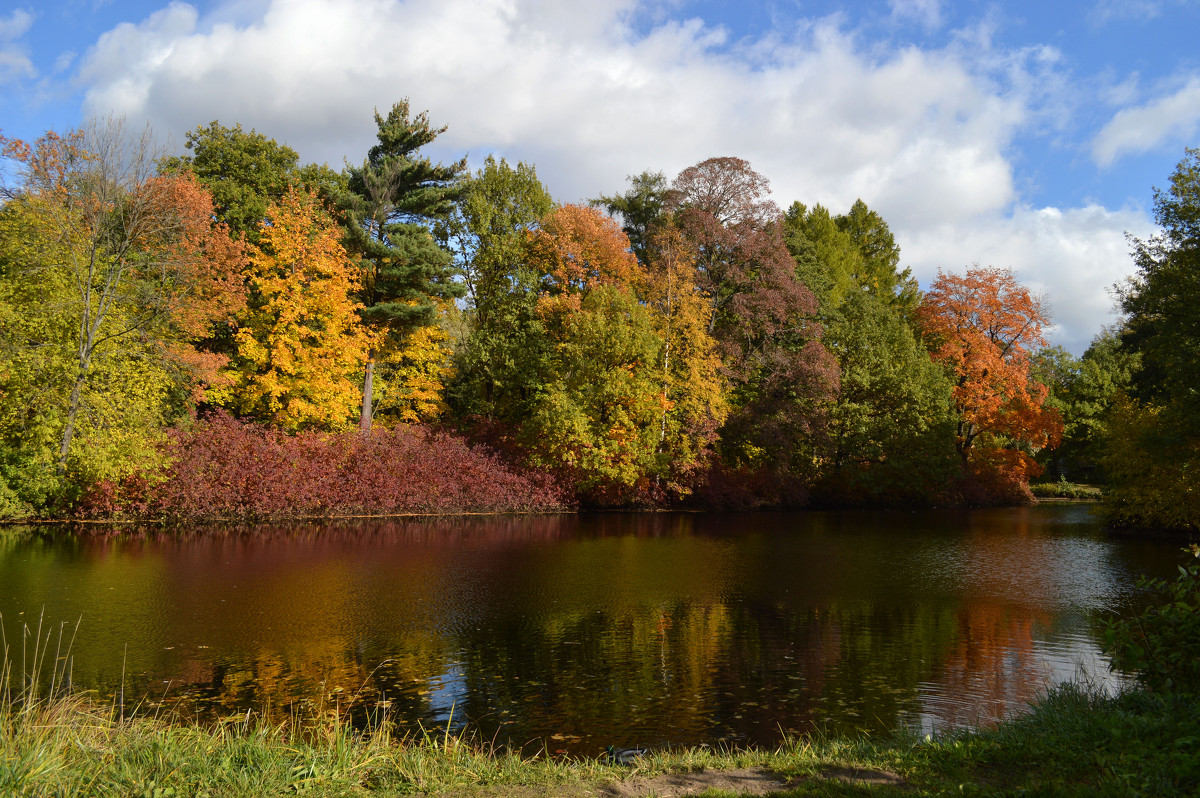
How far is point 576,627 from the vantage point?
1258cm

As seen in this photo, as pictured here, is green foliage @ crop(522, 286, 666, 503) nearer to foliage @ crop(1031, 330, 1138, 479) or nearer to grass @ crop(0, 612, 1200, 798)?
grass @ crop(0, 612, 1200, 798)

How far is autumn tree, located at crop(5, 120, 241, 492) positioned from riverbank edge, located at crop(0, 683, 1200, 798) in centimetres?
2022

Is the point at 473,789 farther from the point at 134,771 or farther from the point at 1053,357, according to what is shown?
the point at 1053,357

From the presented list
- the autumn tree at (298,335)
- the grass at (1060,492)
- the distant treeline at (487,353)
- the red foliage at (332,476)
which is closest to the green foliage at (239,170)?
the distant treeline at (487,353)

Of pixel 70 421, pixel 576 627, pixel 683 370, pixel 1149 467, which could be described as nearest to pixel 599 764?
pixel 576 627

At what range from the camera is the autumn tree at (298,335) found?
28859mm

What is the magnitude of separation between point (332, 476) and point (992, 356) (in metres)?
34.5

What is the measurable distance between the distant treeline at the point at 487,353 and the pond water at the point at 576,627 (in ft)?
14.2

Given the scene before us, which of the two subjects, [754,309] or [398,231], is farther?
[754,309]

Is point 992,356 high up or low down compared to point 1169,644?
up

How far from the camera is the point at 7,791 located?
4.54m

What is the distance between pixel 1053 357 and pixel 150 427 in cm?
6021

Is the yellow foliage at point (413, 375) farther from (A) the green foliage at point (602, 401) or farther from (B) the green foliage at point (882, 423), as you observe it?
(B) the green foliage at point (882, 423)

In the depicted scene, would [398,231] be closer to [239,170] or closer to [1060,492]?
[239,170]
